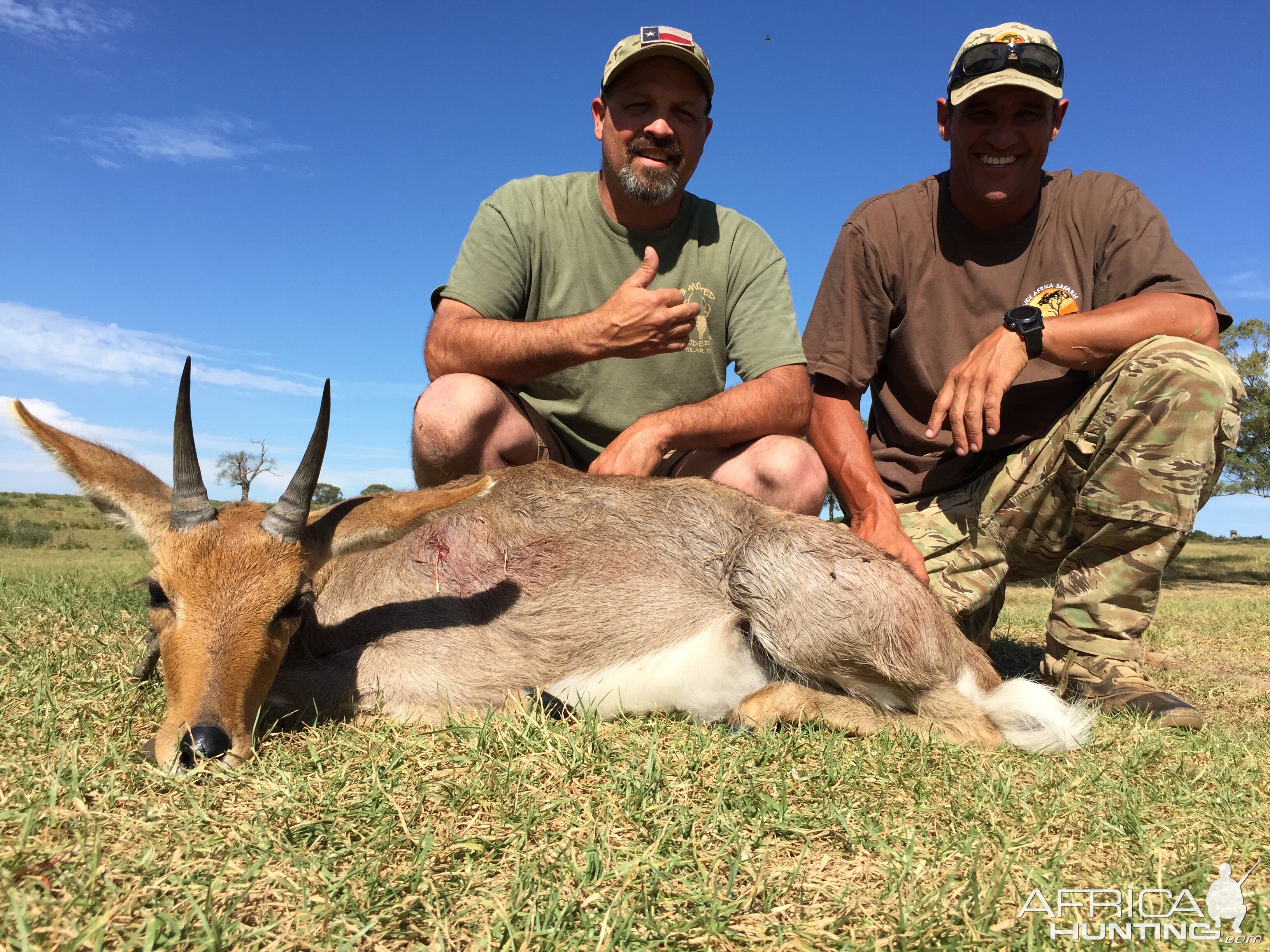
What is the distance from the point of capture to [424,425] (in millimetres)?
5047

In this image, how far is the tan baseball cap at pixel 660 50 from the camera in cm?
545

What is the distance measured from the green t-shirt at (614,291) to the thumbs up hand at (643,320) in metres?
0.98

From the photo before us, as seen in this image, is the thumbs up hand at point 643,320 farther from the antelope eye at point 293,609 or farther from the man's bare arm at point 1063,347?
the antelope eye at point 293,609

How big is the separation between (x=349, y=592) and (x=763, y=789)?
88.3 inches

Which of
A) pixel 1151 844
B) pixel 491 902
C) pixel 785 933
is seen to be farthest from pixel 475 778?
pixel 1151 844

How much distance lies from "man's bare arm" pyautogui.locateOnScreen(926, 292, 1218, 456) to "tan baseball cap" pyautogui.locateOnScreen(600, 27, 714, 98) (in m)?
2.67

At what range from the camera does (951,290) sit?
577 centimetres

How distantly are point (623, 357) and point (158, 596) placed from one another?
2664 millimetres

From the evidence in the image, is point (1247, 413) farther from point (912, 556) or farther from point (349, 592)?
point (349, 592)

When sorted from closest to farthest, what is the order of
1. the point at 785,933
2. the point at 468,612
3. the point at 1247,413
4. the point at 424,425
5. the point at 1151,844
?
the point at 785,933 < the point at 1151,844 < the point at 468,612 < the point at 424,425 < the point at 1247,413

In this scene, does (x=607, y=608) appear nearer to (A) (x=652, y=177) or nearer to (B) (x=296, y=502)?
(B) (x=296, y=502)

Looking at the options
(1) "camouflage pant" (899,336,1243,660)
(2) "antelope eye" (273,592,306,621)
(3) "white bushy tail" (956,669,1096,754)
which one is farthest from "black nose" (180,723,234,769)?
(1) "camouflage pant" (899,336,1243,660)

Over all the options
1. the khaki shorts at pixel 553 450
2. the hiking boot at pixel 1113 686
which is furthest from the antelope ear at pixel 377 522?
the hiking boot at pixel 1113 686

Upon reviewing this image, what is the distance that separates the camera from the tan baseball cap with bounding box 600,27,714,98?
215 inches
